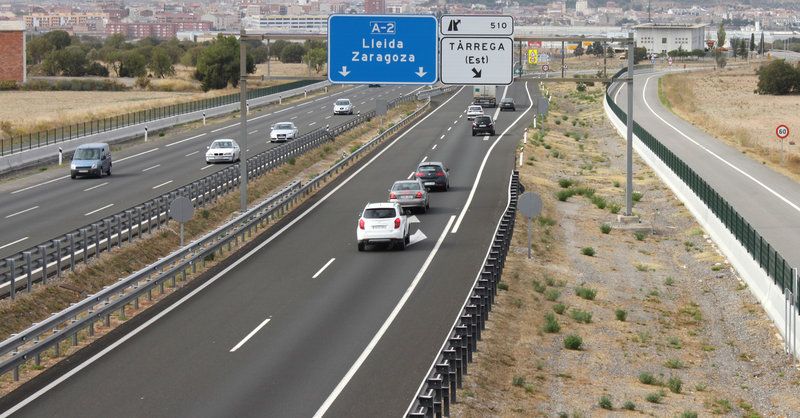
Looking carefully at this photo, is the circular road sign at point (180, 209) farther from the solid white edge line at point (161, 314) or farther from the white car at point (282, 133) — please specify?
the white car at point (282, 133)

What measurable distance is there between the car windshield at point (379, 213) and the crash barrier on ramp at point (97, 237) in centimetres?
690

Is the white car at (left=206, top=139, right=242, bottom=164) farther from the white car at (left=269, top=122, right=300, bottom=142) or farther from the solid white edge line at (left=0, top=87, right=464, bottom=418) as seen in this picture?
Result: the white car at (left=269, top=122, right=300, bottom=142)

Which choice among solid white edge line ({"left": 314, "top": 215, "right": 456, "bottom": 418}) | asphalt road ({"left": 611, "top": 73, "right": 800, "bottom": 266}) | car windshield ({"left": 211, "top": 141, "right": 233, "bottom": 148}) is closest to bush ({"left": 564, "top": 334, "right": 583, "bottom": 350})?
solid white edge line ({"left": 314, "top": 215, "right": 456, "bottom": 418})

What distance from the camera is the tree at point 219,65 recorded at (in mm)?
130625

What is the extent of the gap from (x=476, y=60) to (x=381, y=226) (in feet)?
19.0

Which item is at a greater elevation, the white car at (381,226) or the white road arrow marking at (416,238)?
the white car at (381,226)

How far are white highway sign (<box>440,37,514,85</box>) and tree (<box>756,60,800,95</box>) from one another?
12007 centimetres

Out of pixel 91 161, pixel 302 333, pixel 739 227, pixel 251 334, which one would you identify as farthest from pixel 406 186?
pixel 251 334

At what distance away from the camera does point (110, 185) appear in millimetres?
51781

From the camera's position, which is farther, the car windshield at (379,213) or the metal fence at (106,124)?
the metal fence at (106,124)

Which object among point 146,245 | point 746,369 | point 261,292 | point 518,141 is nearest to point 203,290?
point 261,292

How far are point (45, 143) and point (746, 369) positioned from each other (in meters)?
47.0

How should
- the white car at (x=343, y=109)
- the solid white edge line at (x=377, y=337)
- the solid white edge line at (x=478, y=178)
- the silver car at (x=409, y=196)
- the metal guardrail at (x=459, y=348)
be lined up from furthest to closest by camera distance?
the white car at (x=343, y=109) → the silver car at (x=409, y=196) → the solid white edge line at (x=478, y=178) → the solid white edge line at (x=377, y=337) → the metal guardrail at (x=459, y=348)

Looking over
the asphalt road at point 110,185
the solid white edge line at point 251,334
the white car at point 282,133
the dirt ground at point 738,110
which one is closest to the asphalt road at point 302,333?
the solid white edge line at point 251,334
